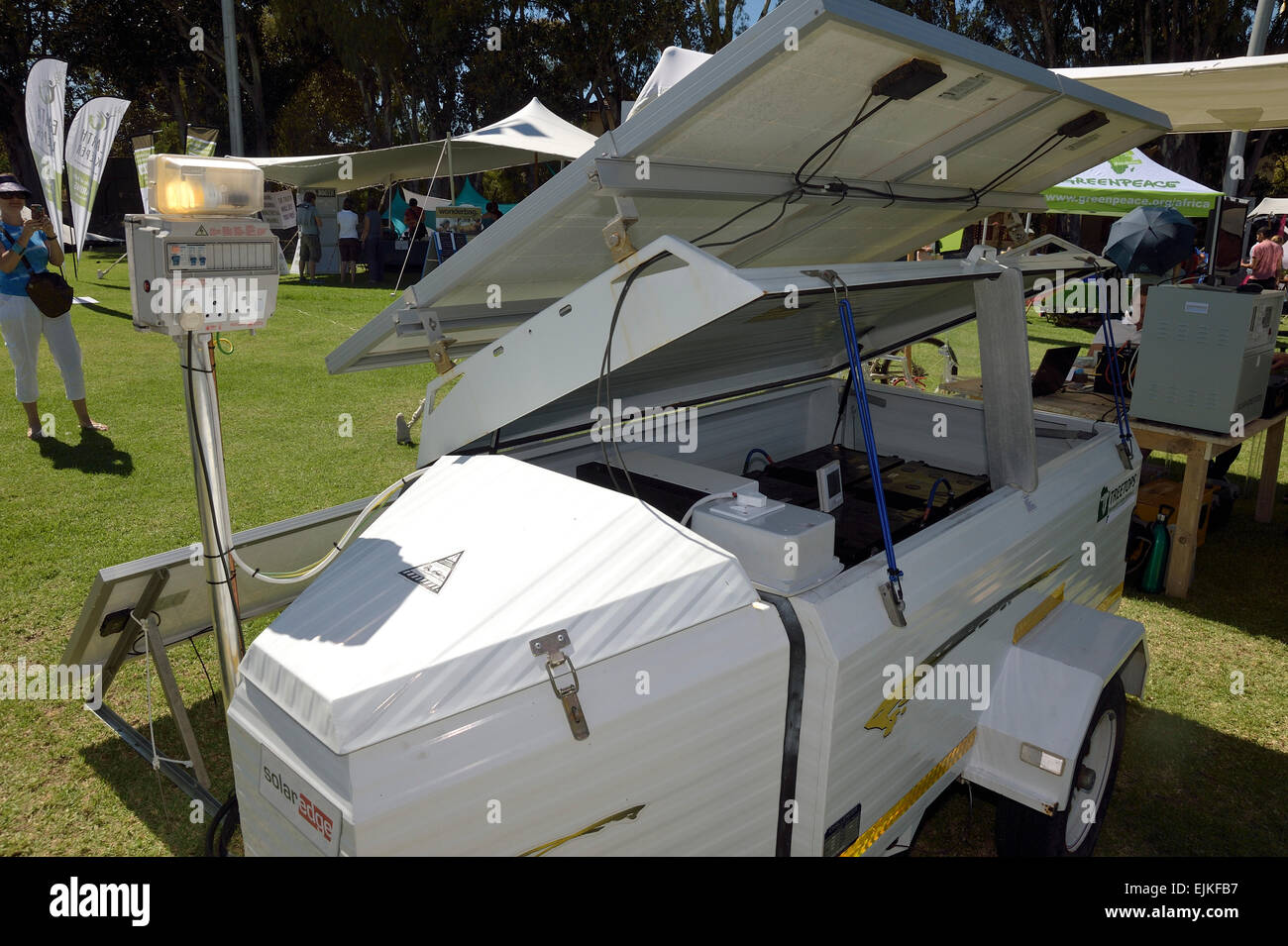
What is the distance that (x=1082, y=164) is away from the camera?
151 inches

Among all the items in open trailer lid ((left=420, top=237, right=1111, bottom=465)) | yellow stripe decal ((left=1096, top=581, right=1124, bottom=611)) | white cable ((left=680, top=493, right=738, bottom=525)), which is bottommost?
yellow stripe decal ((left=1096, top=581, right=1124, bottom=611))

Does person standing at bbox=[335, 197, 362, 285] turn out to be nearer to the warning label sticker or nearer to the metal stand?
the metal stand

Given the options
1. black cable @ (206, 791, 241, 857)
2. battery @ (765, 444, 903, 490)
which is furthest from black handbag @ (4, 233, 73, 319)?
battery @ (765, 444, 903, 490)

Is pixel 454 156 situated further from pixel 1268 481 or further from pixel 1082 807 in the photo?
pixel 1082 807

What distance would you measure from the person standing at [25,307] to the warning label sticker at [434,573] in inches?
235

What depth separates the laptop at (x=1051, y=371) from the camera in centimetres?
578

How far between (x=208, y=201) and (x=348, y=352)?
2.30ft

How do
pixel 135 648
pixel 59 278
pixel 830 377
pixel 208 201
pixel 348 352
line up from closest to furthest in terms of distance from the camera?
1. pixel 208 201
2. pixel 348 352
3. pixel 135 648
4. pixel 830 377
5. pixel 59 278

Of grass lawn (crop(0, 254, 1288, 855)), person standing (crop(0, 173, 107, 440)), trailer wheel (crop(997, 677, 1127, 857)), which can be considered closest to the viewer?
trailer wheel (crop(997, 677, 1127, 857))

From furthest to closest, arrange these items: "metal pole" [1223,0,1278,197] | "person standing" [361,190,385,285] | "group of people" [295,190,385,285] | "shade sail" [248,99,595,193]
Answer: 1. "person standing" [361,190,385,285]
2. "group of people" [295,190,385,285]
3. "shade sail" [248,99,595,193]
4. "metal pole" [1223,0,1278,197]

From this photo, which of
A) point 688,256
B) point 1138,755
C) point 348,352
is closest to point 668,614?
point 688,256

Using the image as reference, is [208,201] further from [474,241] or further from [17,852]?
[17,852]

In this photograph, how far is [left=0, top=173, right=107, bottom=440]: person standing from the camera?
626 centimetres

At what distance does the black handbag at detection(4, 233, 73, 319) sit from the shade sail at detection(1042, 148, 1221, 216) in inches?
439
